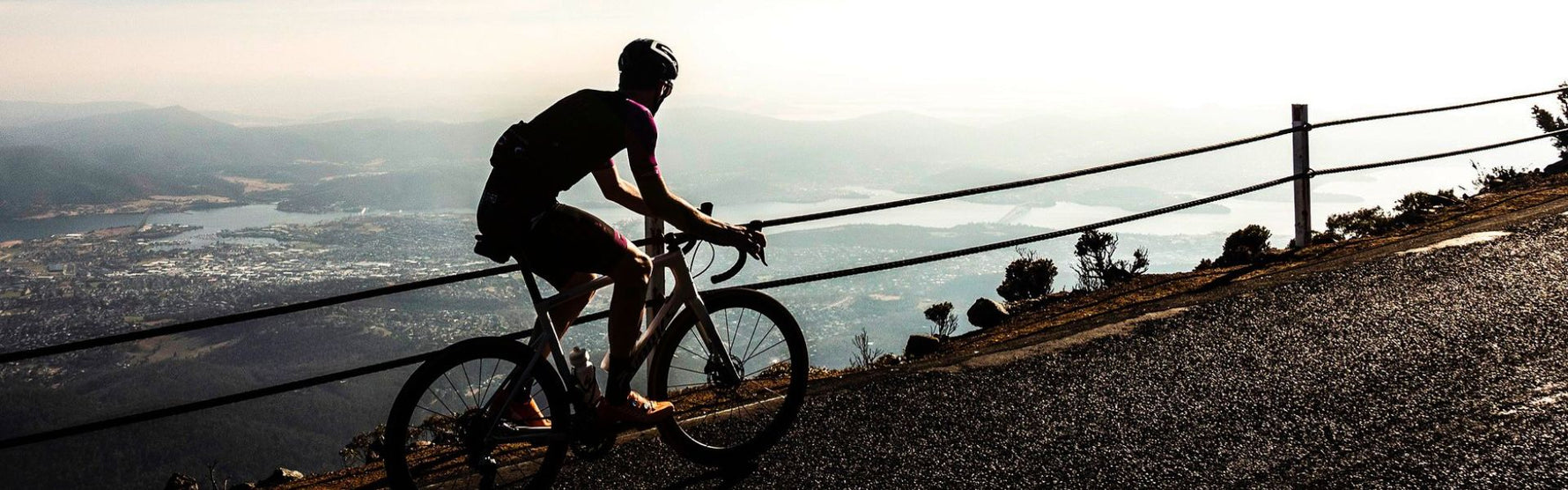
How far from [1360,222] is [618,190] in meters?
10.9

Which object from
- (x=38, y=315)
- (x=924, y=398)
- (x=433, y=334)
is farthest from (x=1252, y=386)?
(x=38, y=315)

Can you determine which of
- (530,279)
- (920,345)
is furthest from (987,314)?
(530,279)

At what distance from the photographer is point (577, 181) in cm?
418

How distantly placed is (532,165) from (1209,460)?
286cm

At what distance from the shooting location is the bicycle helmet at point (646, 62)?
4.45 m

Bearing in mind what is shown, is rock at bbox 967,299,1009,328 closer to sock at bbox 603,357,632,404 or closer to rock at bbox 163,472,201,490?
sock at bbox 603,357,632,404

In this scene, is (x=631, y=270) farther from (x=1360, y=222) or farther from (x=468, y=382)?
(x=1360, y=222)

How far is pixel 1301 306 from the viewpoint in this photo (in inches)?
296

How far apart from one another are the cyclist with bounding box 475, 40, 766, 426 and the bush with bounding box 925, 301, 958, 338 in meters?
6.64

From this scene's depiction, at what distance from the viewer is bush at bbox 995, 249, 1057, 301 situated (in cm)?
1195

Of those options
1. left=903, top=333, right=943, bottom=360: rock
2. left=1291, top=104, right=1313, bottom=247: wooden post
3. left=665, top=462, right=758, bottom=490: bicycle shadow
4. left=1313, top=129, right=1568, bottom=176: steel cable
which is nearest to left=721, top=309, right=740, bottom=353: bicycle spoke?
left=665, top=462, right=758, bottom=490: bicycle shadow

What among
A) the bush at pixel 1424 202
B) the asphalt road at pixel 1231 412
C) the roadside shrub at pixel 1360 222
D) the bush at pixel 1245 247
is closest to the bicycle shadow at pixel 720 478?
the asphalt road at pixel 1231 412

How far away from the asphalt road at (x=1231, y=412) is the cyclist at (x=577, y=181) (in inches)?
38.2

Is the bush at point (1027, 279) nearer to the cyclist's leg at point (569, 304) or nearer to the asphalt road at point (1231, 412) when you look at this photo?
the asphalt road at point (1231, 412)
